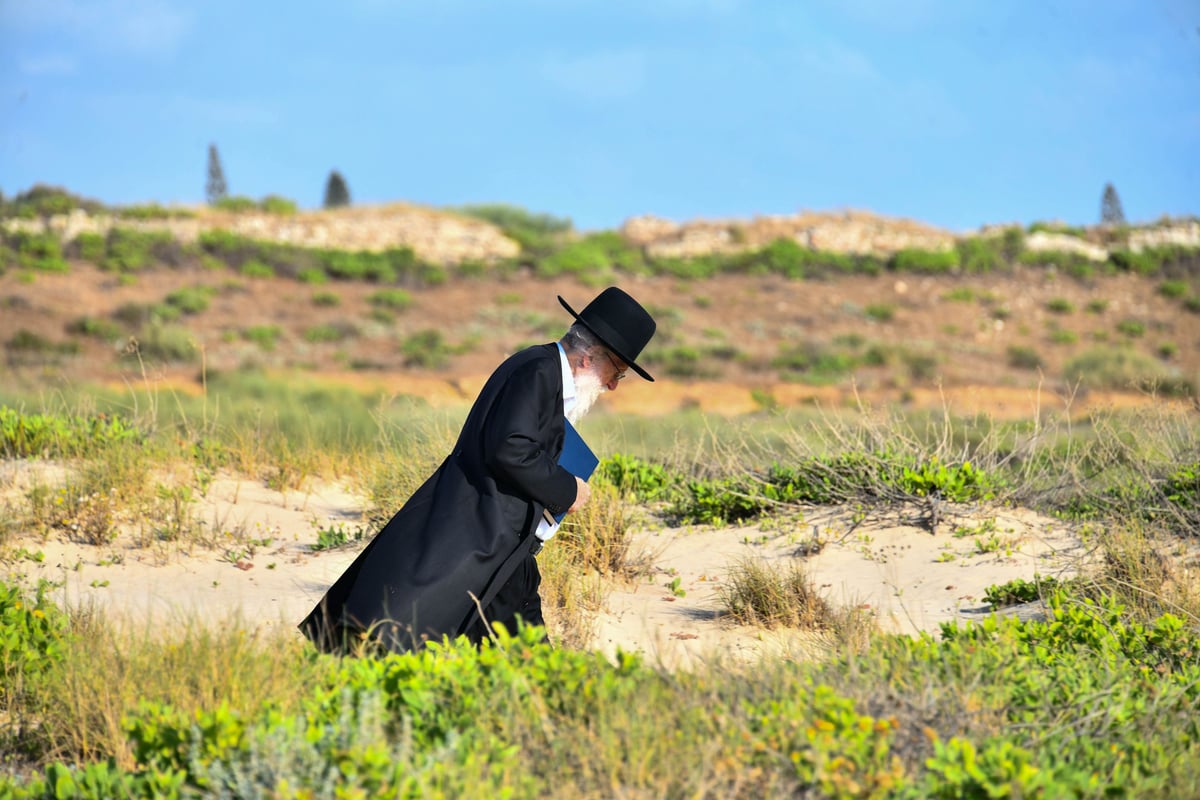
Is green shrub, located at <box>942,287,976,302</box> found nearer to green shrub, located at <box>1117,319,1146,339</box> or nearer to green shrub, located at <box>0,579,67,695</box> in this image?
green shrub, located at <box>1117,319,1146,339</box>

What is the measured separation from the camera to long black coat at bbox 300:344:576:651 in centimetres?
392

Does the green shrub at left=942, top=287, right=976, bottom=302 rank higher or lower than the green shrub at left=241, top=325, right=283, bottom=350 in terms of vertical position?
higher

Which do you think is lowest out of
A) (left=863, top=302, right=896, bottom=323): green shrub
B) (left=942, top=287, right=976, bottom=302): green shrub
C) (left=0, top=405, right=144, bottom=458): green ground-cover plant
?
(left=0, top=405, right=144, bottom=458): green ground-cover plant

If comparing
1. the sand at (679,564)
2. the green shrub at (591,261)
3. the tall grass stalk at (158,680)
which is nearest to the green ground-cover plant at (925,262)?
the green shrub at (591,261)

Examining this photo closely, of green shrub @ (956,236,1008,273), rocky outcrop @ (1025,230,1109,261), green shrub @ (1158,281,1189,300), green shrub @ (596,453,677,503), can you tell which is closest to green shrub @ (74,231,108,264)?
green shrub @ (956,236,1008,273)

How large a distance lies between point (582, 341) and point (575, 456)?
0.45 metres

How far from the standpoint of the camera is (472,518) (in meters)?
4.01

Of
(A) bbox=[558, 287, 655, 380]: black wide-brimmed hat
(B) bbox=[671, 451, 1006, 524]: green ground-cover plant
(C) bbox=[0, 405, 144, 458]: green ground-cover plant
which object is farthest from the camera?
(C) bbox=[0, 405, 144, 458]: green ground-cover plant

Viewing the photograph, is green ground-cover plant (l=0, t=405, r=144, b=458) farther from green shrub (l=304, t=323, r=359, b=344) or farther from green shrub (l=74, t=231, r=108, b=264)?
green shrub (l=74, t=231, r=108, b=264)

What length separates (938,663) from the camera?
362 cm

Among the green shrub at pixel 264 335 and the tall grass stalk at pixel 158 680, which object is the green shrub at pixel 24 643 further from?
the green shrub at pixel 264 335

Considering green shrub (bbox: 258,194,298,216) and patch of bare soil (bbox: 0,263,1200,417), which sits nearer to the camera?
patch of bare soil (bbox: 0,263,1200,417)

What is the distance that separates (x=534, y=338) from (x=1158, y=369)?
1492 centimetres

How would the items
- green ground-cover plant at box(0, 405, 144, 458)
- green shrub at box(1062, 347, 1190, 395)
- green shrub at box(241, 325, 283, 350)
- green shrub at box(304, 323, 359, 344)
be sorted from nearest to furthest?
green ground-cover plant at box(0, 405, 144, 458), green shrub at box(1062, 347, 1190, 395), green shrub at box(241, 325, 283, 350), green shrub at box(304, 323, 359, 344)
